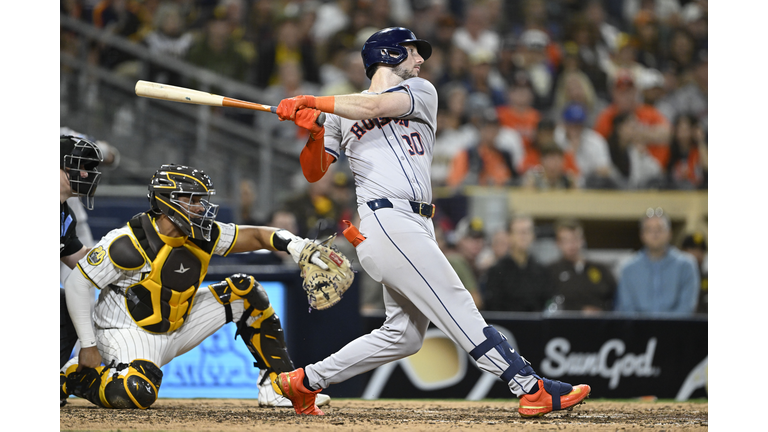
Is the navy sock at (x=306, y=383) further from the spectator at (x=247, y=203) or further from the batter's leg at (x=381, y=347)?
the spectator at (x=247, y=203)

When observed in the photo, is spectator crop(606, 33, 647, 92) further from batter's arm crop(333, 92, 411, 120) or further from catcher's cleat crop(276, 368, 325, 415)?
catcher's cleat crop(276, 368, 325, 415)

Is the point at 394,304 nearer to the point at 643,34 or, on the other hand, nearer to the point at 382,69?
the point at 382,69

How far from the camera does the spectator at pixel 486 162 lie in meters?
8.16

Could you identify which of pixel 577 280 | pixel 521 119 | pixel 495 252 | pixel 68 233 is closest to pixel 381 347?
pixel 68 233

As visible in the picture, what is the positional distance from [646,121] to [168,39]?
547 cm

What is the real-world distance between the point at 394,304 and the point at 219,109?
4.93m

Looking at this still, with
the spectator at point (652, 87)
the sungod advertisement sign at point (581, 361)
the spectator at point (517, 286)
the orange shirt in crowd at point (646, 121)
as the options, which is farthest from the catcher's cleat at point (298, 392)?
the spectator at point (652, 87)

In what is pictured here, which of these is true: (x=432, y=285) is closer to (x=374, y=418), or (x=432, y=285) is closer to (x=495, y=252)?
(x=374, y=418)

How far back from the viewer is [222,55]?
339 inches

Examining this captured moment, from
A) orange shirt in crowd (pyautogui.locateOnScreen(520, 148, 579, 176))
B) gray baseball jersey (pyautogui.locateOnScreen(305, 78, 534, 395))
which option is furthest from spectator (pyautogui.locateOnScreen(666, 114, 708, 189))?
gray baseball jersey (pyautogui.locateOnScreen(305, 78, 534, 395))

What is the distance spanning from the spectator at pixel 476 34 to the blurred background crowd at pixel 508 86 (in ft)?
0.06

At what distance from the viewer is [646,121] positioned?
30.0ft

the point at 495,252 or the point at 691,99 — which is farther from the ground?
the point at 691,99

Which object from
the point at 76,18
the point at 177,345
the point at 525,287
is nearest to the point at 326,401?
the point at 177,345
